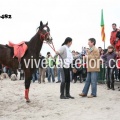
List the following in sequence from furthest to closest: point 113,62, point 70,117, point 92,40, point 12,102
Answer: point 113,62 → point 92,40 → point 12,102 → point 70,117

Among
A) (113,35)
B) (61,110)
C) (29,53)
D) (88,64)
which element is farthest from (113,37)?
(61,110)

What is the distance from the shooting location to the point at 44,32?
9.94 metres

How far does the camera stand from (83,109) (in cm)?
844

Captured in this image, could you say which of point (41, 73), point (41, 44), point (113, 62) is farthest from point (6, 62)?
point (41, 73)

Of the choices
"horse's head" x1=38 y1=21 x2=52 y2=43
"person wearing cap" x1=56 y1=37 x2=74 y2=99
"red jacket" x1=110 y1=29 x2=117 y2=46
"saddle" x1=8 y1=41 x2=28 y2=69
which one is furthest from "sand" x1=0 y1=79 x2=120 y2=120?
"red jacket" x1=110 y1=29 x2=117 y2=46

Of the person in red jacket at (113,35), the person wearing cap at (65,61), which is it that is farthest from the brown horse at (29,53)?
the person in red jacket at (113,35)

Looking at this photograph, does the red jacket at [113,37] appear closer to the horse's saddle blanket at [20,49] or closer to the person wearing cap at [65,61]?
the person wearing cap at [65,61]

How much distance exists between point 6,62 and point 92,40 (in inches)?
123

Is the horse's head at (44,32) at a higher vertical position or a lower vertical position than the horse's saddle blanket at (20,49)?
higher

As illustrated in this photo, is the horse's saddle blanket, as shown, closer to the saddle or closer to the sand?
the saddle

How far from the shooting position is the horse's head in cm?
994

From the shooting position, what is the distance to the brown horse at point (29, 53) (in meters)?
9.92

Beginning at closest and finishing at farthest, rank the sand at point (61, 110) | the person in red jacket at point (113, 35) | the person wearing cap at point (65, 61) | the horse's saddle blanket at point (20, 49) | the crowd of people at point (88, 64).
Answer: the sand at point (61, 110)
the horse's saddle blanket at point (20, 49)
the person wearing cap at point (65, 61)
the crowd of people at point (88, 64)
the person in red jacket at point (113, 35)

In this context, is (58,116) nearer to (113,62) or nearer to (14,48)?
(14,48)
